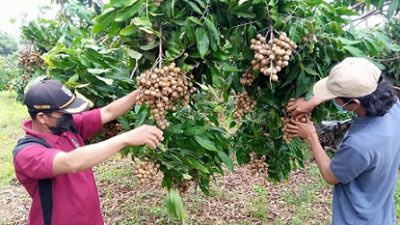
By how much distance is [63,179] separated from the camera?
1.74 m

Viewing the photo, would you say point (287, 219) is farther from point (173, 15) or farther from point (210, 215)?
point (173, 15)

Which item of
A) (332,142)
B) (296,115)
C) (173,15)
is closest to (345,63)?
(296,115)

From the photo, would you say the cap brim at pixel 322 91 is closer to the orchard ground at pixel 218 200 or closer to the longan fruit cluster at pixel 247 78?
the longan fruit cluster at pixel 247 78

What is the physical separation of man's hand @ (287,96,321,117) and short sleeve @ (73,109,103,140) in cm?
88

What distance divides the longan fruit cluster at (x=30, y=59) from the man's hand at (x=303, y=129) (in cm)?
149

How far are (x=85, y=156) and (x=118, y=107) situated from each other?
369 millimetres

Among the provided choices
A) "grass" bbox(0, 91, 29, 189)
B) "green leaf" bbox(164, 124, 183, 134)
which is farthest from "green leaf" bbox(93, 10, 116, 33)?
"grass" bbox(0, 91, 29, 189)

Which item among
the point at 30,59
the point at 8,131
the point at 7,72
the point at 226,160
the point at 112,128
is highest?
the point at 30,59

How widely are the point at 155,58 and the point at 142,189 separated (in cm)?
286

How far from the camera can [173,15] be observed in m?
1.52

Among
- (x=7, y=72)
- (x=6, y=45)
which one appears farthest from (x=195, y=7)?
(x=6, y=45)

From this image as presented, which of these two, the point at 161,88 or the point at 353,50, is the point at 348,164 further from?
the point at 161,88

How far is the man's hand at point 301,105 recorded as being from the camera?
1.72 meters

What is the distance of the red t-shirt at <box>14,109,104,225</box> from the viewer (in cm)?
155
